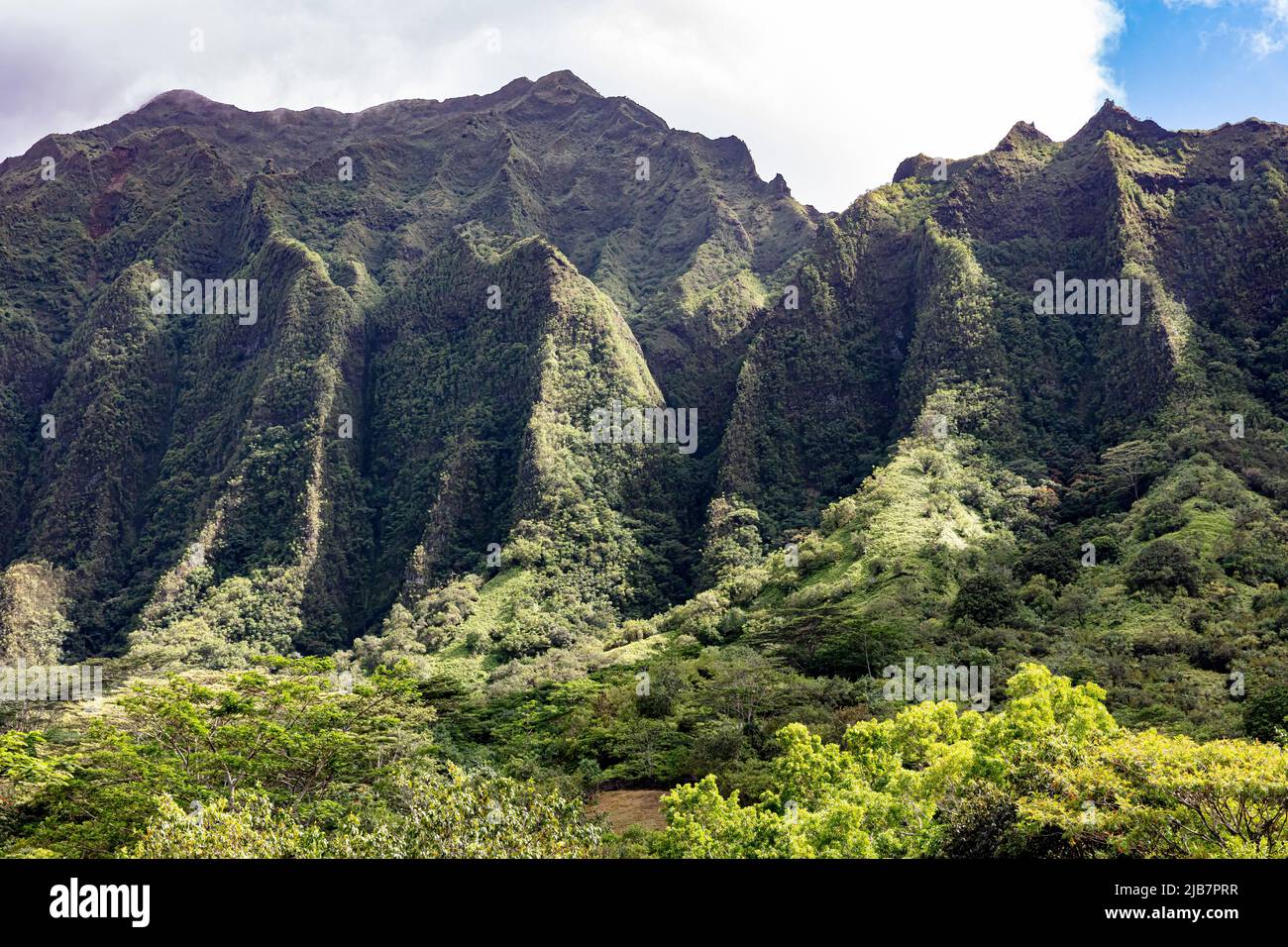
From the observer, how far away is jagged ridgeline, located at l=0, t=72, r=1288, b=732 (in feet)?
219

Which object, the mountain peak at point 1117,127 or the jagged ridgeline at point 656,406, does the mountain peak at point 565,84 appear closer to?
the jagged ridgeline at point 656,406

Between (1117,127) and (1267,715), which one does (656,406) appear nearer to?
(1117,127)

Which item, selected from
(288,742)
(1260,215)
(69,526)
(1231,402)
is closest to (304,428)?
(69,526)

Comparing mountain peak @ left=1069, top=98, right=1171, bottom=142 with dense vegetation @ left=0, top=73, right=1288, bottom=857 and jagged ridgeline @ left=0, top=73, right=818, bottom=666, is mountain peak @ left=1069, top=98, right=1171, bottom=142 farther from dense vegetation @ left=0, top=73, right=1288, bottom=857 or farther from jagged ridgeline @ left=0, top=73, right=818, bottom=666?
jagged ridgeline @ left=0, top=73, right=818, bottom=666

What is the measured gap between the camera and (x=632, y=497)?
106000mm

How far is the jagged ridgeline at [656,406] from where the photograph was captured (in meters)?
66.9

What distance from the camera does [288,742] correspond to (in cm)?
3788

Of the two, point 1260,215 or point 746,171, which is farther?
point 746,171

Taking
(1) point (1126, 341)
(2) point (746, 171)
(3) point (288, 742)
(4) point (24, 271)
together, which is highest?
(2) point (746, 171)

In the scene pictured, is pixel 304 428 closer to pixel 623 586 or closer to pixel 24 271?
pixel 623 586

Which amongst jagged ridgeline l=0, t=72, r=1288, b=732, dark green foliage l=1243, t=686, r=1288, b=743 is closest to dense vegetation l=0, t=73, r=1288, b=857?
dark green foliage l=1243, t=686, r=1288, b=743
